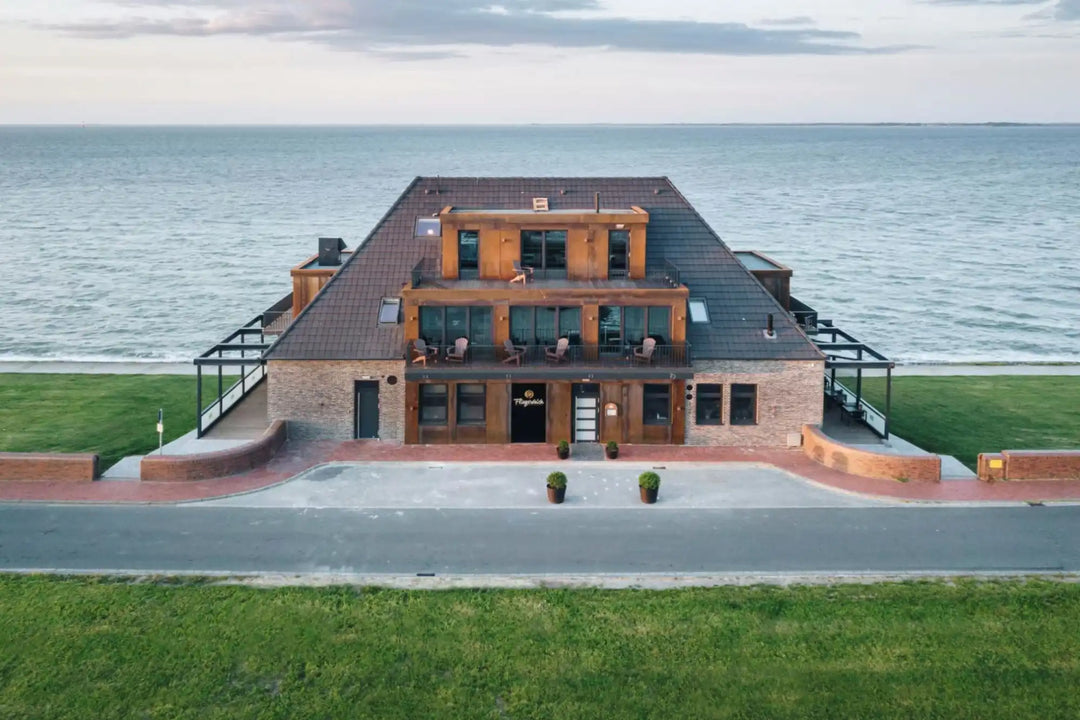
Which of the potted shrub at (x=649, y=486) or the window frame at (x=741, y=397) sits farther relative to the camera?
the window frame at (x=741, y=397)

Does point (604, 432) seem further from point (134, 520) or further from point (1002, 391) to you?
point (1002, 391)

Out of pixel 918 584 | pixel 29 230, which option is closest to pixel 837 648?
pixel 918 584

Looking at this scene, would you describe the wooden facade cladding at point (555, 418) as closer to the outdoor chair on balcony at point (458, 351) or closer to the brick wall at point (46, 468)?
the outdoor chair on balcony at point (458, 351)

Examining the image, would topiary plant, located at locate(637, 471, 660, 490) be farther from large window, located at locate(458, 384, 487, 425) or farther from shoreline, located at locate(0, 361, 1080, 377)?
shoreline, located at locate(0, 361, 1080, 377)

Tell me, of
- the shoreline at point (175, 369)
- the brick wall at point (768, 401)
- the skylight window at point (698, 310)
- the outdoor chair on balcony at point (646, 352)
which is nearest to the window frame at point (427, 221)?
the outdoor chair on balcony at point (646, 352)

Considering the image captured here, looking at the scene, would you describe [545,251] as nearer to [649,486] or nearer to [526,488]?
[526,488]

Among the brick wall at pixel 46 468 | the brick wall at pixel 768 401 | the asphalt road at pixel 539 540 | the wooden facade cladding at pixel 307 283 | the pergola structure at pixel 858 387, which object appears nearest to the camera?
the asphalt road at pixel 539 540
